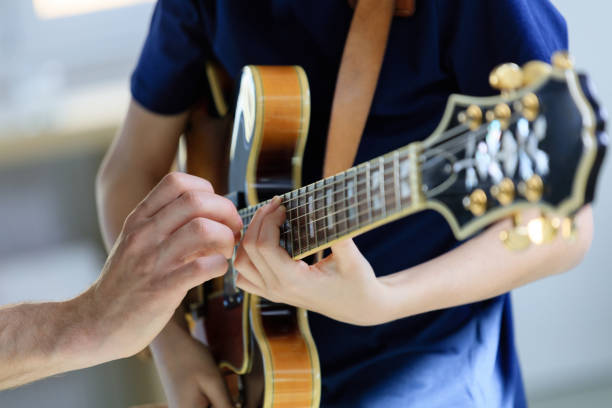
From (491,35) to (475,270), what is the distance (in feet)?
0.85

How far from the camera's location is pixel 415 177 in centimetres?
57

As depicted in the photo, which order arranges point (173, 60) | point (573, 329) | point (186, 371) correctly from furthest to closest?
point (573, 329), point (173, 60), point (186, 371)

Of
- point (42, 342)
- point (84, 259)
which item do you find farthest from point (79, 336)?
point (84, 259)

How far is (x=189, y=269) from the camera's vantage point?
76 centimetres

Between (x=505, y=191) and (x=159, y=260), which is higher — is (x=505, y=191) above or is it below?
above

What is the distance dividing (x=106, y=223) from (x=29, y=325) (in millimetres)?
363

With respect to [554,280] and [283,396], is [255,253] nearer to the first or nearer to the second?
[283,396]

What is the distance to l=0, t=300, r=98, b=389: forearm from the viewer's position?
81cm

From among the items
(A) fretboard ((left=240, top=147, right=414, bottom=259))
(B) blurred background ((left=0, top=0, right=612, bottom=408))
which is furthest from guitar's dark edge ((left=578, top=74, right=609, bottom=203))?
(B) blurred background ((left=0, top=0, right=612, bottom=408))

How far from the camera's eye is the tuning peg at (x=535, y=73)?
0.52 metres

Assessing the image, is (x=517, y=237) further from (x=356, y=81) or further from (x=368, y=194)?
(x=356, y=81)

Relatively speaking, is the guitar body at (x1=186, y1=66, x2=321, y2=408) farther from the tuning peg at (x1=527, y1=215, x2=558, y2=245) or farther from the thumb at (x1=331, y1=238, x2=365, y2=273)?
the tuning peg at (x1=527, y1=215, x2=558, y2=245)

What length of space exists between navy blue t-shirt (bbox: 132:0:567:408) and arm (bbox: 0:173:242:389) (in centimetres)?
24

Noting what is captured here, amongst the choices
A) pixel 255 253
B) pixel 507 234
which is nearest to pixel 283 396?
pixel 255 253
